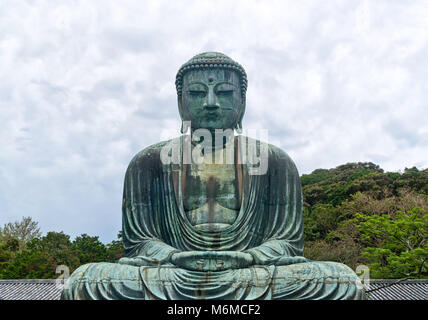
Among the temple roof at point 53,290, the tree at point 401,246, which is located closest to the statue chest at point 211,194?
the tree at point 401,246

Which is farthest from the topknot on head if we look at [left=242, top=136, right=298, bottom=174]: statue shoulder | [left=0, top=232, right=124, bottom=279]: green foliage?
[left=0, top=232, right=124, bottom=279]: green foliage

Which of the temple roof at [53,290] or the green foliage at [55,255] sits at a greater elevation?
the green foliage at [55,255]

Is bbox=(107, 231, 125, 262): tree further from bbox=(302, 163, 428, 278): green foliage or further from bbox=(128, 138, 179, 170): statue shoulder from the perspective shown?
bbox=(128, 138, 179, 170): statue shoulder

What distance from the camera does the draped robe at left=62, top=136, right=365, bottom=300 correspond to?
536cm

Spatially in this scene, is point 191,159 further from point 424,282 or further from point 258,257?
point 424,282

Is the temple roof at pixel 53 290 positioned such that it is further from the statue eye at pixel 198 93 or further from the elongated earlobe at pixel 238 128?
the statue eye at pixel 198 93

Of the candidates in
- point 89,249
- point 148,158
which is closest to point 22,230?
point 89,249

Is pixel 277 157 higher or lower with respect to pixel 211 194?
higher

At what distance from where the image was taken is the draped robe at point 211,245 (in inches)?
211

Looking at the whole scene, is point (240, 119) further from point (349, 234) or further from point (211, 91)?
point (349, 234)

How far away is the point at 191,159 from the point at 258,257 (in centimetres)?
172

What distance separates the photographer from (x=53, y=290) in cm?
2044

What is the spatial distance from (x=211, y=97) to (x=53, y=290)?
1566cm

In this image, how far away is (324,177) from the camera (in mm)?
35281
